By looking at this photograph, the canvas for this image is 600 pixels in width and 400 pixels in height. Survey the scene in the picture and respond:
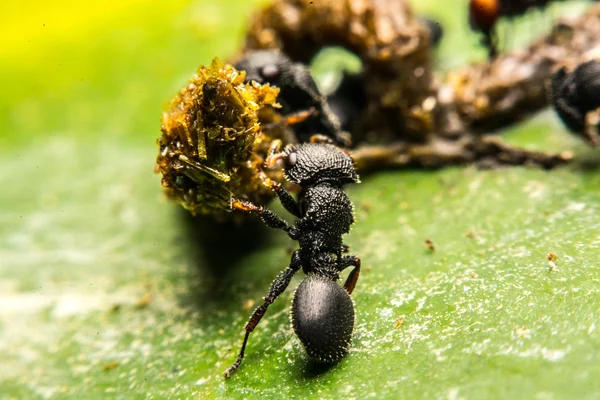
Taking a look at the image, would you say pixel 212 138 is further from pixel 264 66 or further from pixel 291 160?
pixel 264 66

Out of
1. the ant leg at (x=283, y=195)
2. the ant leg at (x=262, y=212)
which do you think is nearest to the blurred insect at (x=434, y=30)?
the ant leg at (x=283, y=195)

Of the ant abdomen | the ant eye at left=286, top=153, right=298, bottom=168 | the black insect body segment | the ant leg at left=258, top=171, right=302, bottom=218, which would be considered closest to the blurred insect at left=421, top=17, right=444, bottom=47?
the black insect body segment

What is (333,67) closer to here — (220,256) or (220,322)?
(220,256)

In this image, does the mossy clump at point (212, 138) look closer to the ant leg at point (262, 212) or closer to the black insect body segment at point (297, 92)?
the ant leg at point (262, 212)

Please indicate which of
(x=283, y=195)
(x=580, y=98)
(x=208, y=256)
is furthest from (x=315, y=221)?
(x=580, y=98)

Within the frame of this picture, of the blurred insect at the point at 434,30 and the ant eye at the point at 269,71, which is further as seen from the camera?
the blurred insect at the point at 434,30

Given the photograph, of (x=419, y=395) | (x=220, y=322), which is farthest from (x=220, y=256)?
(x=419, y=395)

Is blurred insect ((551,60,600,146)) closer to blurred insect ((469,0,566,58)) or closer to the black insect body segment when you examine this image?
blurred insect ((469,0,566,58))
